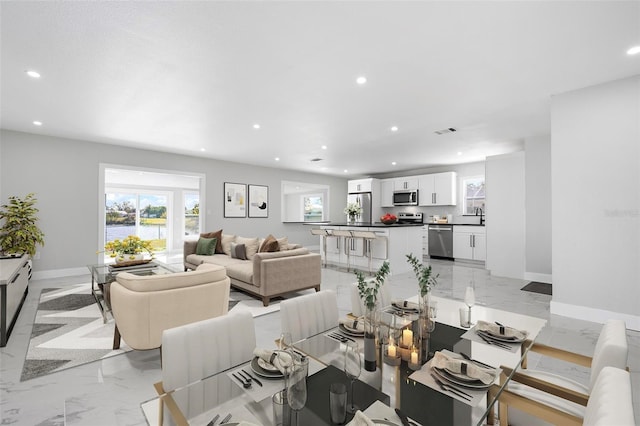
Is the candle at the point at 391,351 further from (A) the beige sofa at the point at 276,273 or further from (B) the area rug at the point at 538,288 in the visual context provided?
(B) the area rug at the point at 538,288

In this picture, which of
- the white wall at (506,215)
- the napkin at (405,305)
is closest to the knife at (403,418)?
the napkin at (405,305)

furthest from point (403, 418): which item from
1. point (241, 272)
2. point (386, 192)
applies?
point (386, 192)

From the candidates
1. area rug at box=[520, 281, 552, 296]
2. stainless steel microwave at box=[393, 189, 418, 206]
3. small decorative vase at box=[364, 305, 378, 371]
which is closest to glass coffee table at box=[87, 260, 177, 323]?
small decorative vase at box=[364, 305, 378, 371]

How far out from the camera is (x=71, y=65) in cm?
290

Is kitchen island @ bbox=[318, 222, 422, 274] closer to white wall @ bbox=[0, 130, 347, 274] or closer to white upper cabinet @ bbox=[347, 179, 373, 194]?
white upper cabinet @ bbox=[347, 179, 373, 194]

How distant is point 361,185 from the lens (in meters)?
9.89

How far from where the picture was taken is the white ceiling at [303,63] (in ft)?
7.11

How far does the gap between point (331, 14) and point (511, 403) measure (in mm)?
2555

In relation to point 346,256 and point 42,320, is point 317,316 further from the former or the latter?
point 346,256

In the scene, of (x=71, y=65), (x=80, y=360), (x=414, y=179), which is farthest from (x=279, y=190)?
(x=80, y=360)

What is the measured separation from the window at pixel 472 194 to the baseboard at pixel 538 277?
2.81 m

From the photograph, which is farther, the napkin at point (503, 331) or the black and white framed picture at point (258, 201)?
the black and white framed picture at point (258, 201)

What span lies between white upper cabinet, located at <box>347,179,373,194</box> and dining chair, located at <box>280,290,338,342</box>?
316 inches

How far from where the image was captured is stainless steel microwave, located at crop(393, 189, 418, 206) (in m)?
8.91
